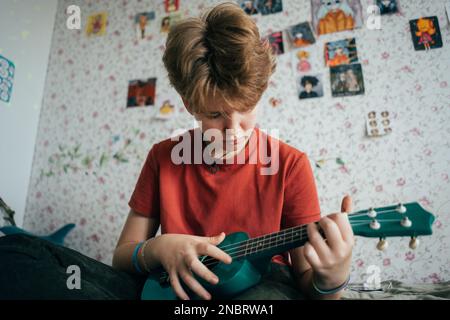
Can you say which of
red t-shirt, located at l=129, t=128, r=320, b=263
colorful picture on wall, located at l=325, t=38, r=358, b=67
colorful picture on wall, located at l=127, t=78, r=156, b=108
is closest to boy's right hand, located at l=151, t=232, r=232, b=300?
red t-shirt, located at l=129, t=128, r=320, b=263

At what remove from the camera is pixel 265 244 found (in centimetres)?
62

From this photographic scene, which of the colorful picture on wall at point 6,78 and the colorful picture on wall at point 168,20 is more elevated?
the colorful picture on wall at point 168,20

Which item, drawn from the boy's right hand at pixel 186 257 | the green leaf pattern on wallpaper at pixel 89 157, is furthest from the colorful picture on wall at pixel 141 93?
the boy's right hand at pixel 186 257

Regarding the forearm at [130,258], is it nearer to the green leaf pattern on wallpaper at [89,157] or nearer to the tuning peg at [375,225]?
the tuning peg at [375,225]

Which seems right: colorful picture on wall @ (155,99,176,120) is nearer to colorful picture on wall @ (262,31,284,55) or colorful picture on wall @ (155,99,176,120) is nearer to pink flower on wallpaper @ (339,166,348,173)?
colorful picture on wall @ (262,31,284,55)

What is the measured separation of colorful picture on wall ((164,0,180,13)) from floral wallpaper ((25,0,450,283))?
1.2 inches

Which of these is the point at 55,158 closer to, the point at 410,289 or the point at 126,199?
the point at 126,199

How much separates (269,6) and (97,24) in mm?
1209

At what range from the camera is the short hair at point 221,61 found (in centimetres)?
64

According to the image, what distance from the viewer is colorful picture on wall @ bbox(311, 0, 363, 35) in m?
1.61

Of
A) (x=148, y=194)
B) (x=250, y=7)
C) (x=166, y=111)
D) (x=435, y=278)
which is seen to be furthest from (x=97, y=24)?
(x=435, y=278)

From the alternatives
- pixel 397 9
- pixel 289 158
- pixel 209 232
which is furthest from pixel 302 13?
pixel 209 232

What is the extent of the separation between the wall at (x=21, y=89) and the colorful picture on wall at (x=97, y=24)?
0.30 m

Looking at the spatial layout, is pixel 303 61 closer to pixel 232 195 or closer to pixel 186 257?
pixel 232 195
